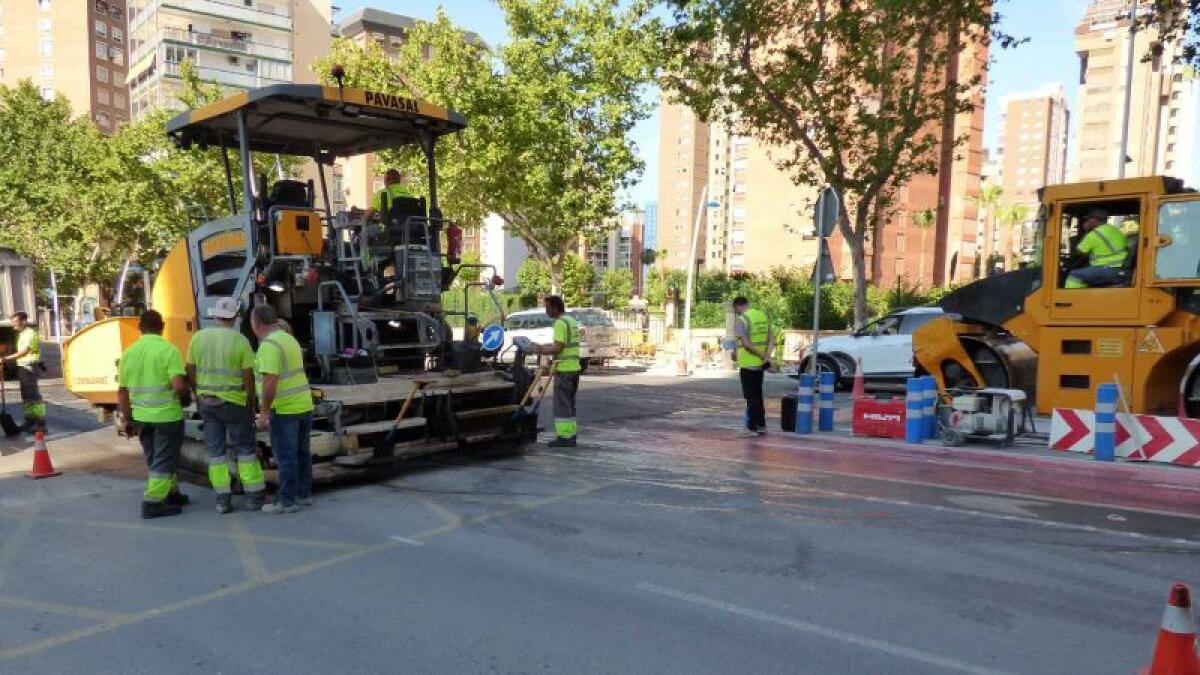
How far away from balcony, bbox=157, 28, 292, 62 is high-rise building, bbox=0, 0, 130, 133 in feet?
85.2

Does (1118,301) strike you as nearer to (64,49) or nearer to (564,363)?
(564,363)

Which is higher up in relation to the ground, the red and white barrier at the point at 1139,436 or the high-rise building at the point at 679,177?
the high-rise building at the point at 679,177

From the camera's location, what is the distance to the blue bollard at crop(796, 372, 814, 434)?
34.4ft

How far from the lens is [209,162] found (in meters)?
25.6

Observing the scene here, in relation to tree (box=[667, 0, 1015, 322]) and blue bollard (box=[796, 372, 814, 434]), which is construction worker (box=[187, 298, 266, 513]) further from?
tree (box=[667, 0, 1015, 322])

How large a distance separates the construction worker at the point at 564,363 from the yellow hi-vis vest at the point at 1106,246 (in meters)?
5.70

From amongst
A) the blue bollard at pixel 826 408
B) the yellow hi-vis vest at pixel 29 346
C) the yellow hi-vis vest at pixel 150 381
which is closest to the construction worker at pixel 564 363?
the blue bollard at pixel 826 408

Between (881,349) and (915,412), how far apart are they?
6.31 m

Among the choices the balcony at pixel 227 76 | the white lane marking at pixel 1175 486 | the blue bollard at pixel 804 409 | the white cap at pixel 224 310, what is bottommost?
the white lane marking at pixel 1175 486

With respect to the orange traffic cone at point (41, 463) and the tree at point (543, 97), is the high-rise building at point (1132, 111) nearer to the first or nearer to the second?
the tree at point (543, 97)

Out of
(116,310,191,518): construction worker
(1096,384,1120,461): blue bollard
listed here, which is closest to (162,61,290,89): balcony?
(116,310,191,518): construction worker

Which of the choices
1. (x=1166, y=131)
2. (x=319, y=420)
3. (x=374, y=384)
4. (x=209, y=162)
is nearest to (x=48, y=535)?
(x=319, y=420)

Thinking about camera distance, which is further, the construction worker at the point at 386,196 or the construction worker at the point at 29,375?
the construction worker at the point at 29,375

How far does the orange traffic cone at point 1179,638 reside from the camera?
3072 mm
